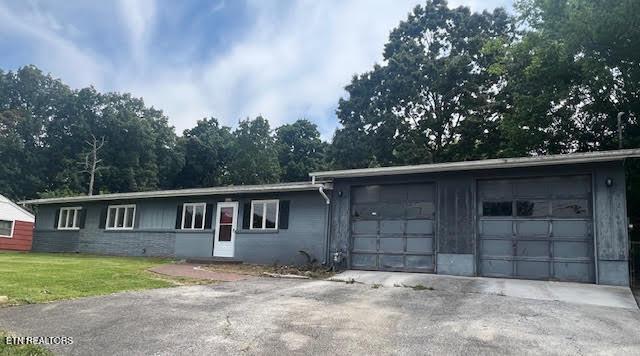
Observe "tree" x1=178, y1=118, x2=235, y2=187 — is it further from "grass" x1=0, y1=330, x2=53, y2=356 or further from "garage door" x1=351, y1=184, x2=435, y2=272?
"grass" x1=0, y1=330, x2=53, y2=356

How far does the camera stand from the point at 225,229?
16.7 metres

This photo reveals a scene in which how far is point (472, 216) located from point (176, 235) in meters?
11.1

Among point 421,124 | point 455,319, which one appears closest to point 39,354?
point 455,319

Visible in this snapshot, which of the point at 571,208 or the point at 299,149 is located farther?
the point at 299,149

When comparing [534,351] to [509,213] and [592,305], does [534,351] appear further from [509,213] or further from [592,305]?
[509,213]

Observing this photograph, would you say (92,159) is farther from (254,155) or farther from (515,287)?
(515,287)

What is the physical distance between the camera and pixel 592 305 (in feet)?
27.4

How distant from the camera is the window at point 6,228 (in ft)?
85.3

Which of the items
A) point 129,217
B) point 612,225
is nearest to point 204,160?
point 129,217

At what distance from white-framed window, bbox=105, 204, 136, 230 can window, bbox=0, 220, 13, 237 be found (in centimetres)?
992

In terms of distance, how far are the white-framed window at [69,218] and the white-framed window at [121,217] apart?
83.8 inches

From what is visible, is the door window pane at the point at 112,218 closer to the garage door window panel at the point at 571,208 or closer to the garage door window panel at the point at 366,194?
the garage door window panel at the point at 366,194

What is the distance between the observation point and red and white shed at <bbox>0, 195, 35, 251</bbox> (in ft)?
85.4

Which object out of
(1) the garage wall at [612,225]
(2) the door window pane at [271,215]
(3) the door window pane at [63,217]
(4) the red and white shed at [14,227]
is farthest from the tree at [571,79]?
(4) the red and white shed at [14,227]
